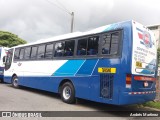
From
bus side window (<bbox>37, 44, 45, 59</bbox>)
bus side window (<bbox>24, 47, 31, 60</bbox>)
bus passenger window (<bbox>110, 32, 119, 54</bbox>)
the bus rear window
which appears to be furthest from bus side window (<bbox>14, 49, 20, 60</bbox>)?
bus passenger window (<bbox>110, 32, 119, 54</bbox>)

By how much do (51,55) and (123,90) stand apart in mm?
5144

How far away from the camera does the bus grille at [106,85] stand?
848 cm

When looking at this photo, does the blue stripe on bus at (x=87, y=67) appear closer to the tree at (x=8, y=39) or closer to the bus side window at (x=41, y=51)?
the bus side window at (x=41, y=51)

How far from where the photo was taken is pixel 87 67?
31.6 ft

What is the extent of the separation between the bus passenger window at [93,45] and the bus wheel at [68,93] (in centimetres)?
181

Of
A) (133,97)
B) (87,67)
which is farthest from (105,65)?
(133,97)

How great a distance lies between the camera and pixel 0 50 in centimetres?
1995

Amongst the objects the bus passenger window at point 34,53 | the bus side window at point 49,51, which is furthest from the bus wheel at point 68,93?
the bus passenger window at point 34,53

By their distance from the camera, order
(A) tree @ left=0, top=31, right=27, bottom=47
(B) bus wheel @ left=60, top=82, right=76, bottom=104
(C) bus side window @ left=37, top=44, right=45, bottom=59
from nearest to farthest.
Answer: (B) bus wheel @ left=60, top=82, right=76, bottom=104, (C) bus side window @ left=37, top=44, right=45, bottom=59, (A) tree @ left=0, top=31, right=27, bottom=47

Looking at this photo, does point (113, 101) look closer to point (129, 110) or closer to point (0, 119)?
point (129, 110)

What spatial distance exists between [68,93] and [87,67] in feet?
5.99

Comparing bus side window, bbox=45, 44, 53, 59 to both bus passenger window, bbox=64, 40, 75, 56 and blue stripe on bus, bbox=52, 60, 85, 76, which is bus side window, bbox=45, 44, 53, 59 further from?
bus passenger window, bbox=64, 40, 75, 56

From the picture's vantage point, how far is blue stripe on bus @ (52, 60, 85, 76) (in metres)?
→ 10.2

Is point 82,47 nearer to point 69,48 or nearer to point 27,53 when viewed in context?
point 69,48
